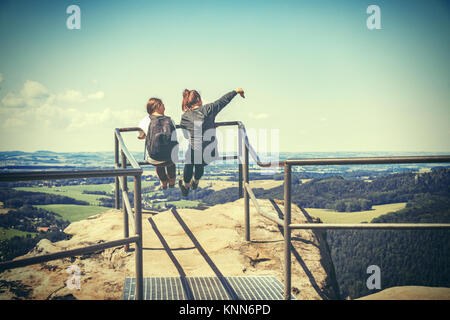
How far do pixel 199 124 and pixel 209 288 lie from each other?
2.06 m

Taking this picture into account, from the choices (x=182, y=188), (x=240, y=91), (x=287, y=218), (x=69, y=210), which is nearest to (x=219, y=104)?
(x=240, y=91)

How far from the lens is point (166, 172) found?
4746mm

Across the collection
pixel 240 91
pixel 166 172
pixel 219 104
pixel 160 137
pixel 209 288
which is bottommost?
pixel 209 288

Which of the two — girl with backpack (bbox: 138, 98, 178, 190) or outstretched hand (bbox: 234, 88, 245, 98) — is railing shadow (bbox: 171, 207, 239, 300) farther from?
outstretched hand (bbox: 234, 88, 245, 98)

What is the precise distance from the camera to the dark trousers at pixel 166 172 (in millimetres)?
4672

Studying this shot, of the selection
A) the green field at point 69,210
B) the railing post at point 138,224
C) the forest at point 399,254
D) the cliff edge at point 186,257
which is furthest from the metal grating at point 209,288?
the forest at point 399,254

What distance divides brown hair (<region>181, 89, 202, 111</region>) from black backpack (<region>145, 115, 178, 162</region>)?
0.36 meters

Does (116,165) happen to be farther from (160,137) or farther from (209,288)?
(209,288)

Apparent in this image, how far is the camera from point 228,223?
495cm

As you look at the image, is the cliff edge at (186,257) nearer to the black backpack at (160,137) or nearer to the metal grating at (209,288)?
the metal grating at (209,288)

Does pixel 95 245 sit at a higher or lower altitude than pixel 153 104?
lower

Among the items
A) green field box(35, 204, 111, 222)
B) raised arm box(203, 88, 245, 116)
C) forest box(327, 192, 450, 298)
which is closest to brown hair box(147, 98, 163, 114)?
raised arm box(203, 88, 245, 116)

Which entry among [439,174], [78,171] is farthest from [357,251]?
[78,171]
